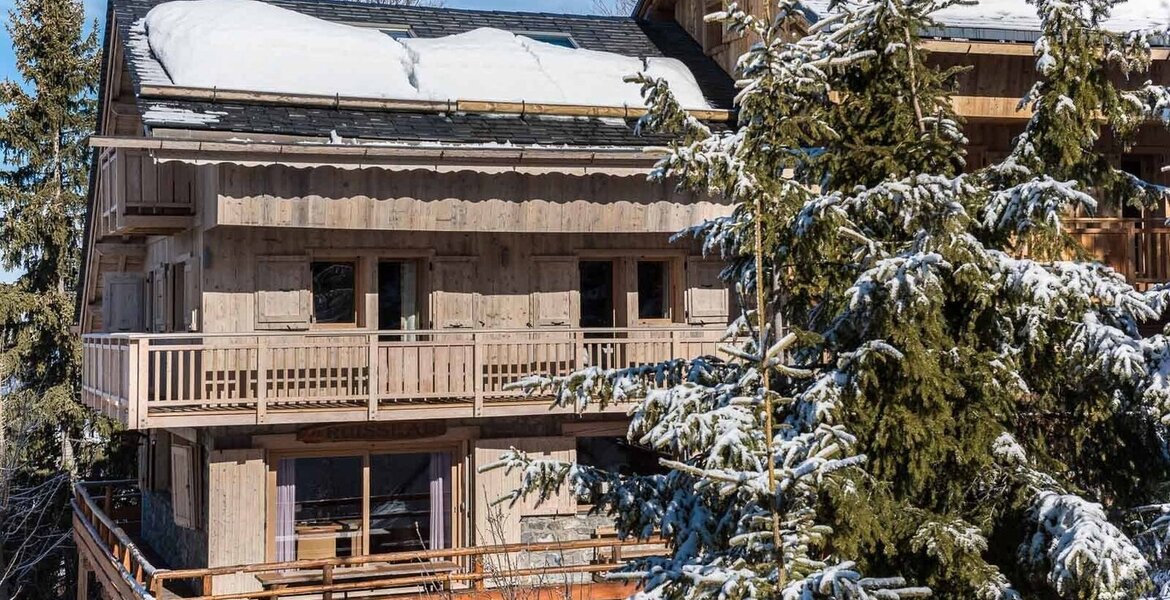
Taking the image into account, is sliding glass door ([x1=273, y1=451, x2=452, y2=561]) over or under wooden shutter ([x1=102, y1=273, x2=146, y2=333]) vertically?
under

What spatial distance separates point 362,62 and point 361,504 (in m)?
6.09

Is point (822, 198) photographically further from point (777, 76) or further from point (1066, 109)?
point (1066, 109)

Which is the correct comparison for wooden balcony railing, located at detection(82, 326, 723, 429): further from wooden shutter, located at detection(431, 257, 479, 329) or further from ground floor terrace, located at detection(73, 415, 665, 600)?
ground floor terrace, located at detection(73, 415, 665, 600)

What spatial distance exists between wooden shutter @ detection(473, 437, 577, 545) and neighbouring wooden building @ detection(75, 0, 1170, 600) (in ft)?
0.13

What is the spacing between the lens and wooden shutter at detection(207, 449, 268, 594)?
51.8 ft

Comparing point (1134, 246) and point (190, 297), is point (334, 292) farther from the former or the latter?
point (1134, 246)

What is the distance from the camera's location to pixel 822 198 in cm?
737

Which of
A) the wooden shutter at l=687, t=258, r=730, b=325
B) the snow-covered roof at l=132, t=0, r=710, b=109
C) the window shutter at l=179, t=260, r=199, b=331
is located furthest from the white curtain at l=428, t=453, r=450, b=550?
the snow-covered roof at l=132, t=0, r=710, b=109

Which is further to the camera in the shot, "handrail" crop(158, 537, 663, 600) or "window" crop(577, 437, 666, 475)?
"window" crop(577, 437, 666, 475)

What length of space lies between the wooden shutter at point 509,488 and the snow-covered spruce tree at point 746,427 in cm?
828

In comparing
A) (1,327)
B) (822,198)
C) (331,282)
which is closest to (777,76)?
(822,198)

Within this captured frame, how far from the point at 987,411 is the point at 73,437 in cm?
2890

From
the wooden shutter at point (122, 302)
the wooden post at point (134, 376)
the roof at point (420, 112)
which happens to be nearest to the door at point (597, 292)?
the roof at point (420, 112)

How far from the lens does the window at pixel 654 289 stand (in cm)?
1848
